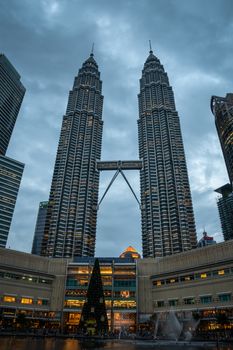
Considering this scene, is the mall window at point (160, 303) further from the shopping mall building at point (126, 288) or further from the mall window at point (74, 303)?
the mall window at point (74, 303)

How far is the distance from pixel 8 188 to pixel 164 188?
3589 inches

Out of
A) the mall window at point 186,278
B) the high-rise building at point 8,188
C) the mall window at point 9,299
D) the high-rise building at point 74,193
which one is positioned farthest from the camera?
the high-rise building at point 74,193

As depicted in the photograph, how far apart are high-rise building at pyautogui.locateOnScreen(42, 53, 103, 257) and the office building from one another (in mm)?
80557

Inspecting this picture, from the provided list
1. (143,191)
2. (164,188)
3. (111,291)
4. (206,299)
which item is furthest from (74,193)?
(206,299)


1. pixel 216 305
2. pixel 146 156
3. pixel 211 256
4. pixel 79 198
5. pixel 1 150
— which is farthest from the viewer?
pixel 1 150

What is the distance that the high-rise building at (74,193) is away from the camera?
15438cm

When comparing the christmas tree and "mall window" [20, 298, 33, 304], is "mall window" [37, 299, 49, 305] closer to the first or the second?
"mall window" [20, 298, 33, 304]

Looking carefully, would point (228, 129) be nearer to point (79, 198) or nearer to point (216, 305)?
point (79, 198)

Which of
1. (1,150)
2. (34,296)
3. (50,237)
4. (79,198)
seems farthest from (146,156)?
(34,296)

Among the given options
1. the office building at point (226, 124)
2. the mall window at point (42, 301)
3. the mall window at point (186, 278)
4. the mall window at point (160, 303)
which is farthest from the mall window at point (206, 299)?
the office building at point (226, 124)

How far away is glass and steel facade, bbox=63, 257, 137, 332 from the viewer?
8456cm

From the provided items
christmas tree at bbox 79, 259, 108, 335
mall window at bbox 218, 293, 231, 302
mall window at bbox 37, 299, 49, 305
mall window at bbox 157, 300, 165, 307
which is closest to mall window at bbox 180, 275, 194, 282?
mall window at bbox 218, 293, 231, 302

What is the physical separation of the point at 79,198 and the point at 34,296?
8760 centimetres

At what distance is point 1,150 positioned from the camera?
648ft
